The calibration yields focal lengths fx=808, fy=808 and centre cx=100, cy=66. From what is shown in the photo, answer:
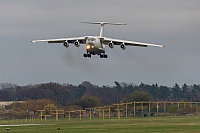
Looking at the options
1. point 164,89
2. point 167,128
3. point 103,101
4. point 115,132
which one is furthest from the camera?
point 164,89

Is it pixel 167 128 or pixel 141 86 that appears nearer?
pixel 167 128

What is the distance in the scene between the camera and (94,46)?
97.2m

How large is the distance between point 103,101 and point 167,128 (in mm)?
73013

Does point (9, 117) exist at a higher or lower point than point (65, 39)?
lower

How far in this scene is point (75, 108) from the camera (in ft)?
450

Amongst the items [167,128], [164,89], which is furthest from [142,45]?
[164,89]

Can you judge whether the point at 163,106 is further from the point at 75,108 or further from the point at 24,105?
the point at 24,105

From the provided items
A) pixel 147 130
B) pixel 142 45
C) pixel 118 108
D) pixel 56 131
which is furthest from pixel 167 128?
pixel 118 108

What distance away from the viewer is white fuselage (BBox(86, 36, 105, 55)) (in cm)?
9714

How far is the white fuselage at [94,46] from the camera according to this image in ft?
319

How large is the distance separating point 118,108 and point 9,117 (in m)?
18.1

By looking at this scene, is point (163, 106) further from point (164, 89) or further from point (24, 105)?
point (164, 89)

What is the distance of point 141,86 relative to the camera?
179 metres

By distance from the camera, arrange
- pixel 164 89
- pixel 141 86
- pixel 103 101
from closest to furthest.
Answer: pixel 103 101, pixel 141 86, pixel 164 89
